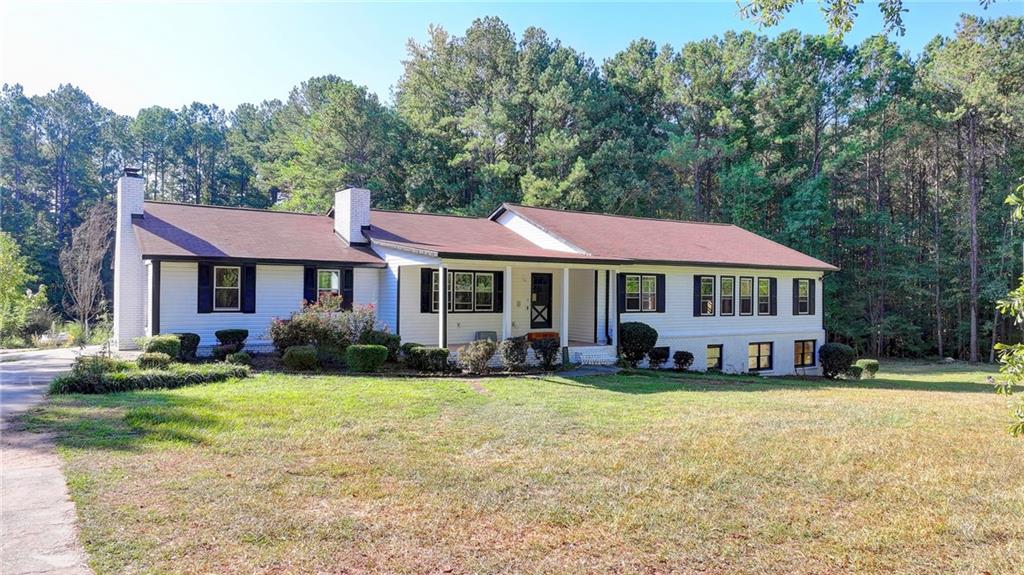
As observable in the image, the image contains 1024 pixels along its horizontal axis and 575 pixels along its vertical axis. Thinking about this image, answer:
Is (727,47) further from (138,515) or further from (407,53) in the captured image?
(138,515)

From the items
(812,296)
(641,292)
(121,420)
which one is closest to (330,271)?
(641,292)

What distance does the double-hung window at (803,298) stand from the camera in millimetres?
24047

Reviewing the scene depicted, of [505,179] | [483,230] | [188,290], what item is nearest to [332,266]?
[188,290]

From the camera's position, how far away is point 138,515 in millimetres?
4949

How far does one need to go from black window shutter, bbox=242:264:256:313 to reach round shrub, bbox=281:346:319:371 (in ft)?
9.86

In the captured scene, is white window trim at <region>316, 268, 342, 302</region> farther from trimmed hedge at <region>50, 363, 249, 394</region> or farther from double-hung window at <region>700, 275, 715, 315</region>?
double-hung window at <region>700, 275, 715, 315</region>

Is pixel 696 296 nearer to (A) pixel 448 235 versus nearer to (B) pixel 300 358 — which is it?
(A) pixel 448 235

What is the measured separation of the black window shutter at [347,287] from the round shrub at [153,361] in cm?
564

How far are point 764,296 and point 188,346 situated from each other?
1810 cm

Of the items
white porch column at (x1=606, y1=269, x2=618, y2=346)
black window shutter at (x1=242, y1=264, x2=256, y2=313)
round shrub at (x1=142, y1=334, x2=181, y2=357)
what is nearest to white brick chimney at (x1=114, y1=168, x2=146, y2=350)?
black window shutter at (x1=242, y1=264, x2=256, y2=313)

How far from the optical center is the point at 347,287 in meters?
18.0

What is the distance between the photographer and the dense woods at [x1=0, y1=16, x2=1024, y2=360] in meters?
32.3

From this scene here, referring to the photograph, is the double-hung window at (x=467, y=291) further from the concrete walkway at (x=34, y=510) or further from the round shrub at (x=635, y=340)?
the concrete walkway at (x=34, y=510)

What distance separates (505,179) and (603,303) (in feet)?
58.7
